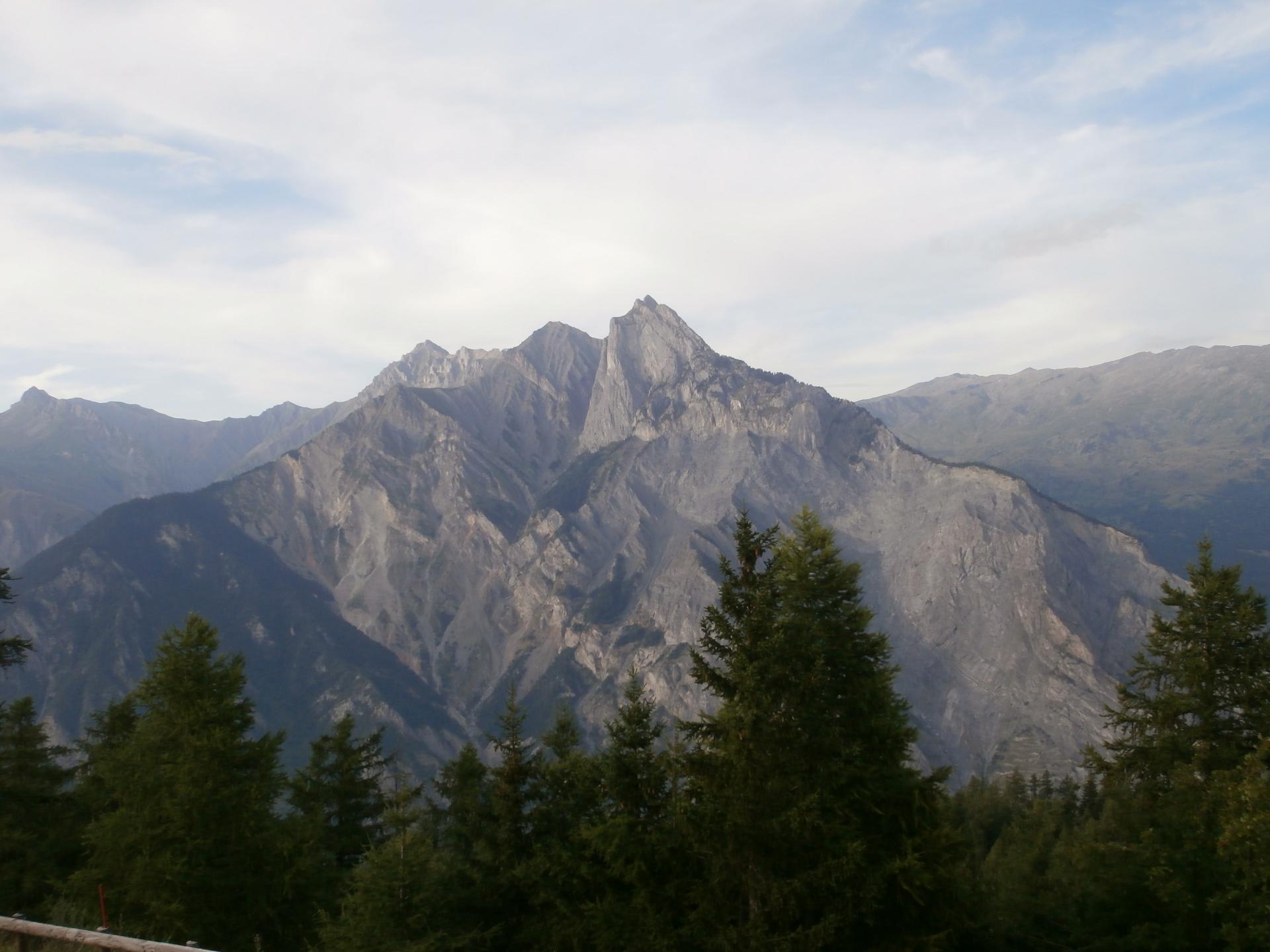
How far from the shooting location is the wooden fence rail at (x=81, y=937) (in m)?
11.4

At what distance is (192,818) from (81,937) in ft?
42.3

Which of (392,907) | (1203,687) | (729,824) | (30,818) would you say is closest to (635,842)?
(729,824)

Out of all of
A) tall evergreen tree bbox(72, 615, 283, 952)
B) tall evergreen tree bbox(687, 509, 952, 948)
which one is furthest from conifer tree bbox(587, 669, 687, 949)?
tall evergreen tree bbox(72, 615, 283, 952)

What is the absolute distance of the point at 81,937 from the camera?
11961mm

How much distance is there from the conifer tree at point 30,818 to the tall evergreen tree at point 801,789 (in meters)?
18.9

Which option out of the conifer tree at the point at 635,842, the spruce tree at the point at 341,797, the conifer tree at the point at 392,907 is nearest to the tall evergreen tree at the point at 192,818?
the conifer tree at the point at 392,907

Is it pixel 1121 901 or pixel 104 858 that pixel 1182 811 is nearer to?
pixel 1121 901

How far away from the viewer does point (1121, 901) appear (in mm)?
24391

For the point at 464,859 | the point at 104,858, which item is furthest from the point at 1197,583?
the point at 104,858

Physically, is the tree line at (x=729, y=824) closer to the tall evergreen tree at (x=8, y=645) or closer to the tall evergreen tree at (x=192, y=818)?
the tall evergreen tree at (x=192, y=818)

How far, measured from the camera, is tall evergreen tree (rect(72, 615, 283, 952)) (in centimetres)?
2277

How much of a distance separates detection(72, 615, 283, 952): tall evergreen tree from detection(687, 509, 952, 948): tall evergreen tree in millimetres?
13570

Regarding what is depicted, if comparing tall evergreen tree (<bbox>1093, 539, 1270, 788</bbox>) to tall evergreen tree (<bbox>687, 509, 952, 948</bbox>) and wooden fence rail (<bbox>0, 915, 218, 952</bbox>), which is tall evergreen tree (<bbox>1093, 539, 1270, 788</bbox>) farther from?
wooden fence rail (<bbox>0, 915, 218, 952</bbox>)

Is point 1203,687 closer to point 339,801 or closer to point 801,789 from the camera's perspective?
point 801,789
